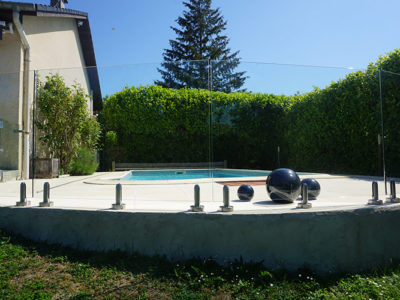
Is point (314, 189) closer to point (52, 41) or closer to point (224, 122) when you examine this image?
point (224, 122)

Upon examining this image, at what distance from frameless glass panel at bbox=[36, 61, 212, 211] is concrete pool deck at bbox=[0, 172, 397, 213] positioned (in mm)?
26

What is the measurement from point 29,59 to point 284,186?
27.0 ft

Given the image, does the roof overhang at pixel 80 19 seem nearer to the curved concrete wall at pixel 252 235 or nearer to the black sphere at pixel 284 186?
the curved concrete wall at pixel 252 235

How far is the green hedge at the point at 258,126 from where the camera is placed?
3.86 metres

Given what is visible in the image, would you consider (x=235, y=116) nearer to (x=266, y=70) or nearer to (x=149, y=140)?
(x=266, y=70)

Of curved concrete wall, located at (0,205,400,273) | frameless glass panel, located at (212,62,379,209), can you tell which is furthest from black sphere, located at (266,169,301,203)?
curved concrete wall, located at (0,205,400,273)

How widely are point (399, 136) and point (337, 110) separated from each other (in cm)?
108

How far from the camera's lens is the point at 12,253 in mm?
2938

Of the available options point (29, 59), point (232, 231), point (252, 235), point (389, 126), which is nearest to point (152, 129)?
point (232, 231)

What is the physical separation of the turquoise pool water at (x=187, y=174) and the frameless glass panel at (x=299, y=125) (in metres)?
0.03

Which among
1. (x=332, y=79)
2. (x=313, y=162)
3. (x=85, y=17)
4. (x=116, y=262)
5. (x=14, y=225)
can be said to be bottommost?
(x=116, y=262)

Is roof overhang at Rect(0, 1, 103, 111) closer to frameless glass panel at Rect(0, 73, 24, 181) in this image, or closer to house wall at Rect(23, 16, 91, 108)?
house wall at Rect(23, 16, 91, 108)

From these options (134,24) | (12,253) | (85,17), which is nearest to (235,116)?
(12,253)

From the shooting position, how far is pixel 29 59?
25.9ft
